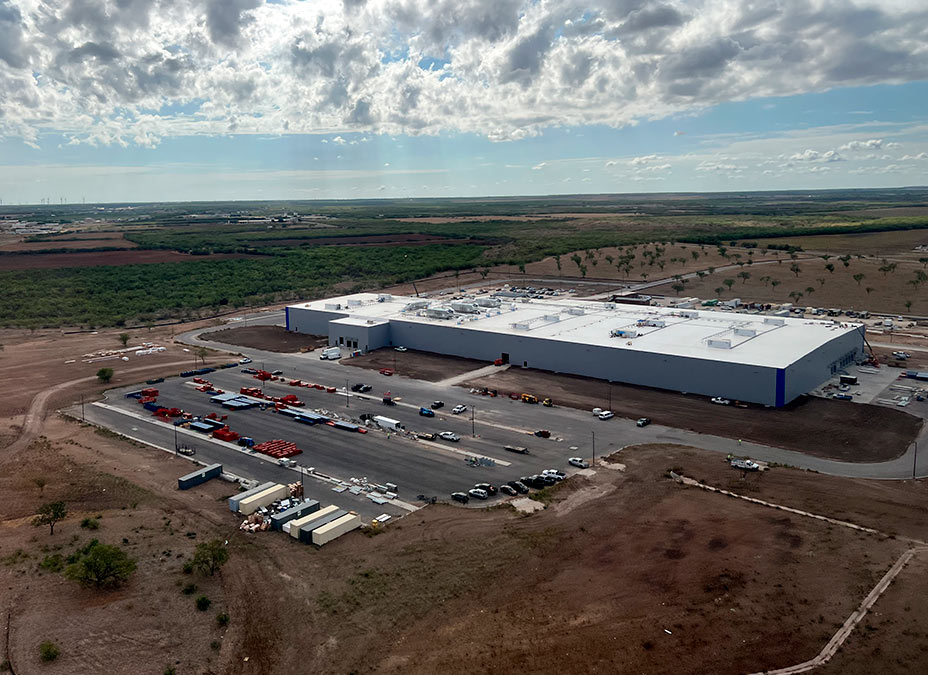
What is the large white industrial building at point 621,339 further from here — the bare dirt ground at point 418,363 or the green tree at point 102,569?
the green tree at point 102,569

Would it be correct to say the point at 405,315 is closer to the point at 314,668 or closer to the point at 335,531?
the point at 335,531

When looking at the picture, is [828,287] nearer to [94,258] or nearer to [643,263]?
[643,263]

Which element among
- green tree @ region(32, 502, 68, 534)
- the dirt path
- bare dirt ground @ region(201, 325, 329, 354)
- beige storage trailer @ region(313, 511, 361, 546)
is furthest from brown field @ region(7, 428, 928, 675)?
bare dirt ground @ region(201, 325, 329, 354)

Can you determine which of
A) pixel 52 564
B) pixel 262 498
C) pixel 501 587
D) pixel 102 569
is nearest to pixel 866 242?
pixel 501 587

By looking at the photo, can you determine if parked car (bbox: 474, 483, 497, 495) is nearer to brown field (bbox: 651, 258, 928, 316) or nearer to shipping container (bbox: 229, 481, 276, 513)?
shipping container (bbox: 229, 481, 276, 513)

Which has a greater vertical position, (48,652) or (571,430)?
(48,652)

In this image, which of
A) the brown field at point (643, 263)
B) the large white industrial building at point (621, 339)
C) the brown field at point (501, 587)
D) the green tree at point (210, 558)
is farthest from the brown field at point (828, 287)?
the green tree at point (210, 558)
